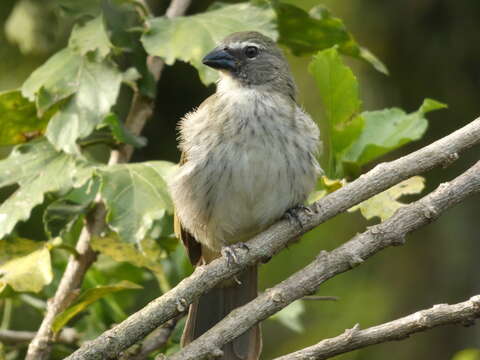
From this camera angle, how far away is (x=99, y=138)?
3469mm

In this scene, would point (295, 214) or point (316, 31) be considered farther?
point (316, 31)

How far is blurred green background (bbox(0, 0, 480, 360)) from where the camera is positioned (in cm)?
470

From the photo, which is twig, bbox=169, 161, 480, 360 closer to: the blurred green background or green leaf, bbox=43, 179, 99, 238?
green leaf, bbox=43, 179, 99, 238

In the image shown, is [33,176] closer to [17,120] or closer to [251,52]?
[17,120]

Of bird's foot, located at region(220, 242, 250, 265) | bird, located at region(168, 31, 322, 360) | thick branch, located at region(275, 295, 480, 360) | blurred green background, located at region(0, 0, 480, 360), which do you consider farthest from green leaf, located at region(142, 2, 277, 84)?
thick branch, located at region(275, 295, 480, 360)

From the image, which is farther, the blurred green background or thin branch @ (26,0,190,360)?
the blurred green background

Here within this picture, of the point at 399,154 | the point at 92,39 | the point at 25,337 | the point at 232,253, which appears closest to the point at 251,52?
the point at 92,39

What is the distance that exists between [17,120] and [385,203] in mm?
1468

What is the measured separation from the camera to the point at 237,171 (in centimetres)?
341

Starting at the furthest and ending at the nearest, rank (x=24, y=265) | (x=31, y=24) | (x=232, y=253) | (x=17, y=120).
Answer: (x=17, y=120) → (x=24, y=265) → (x=232, y=253) → (x=31, y=24)

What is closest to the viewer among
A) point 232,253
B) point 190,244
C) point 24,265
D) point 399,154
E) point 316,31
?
point 232,253

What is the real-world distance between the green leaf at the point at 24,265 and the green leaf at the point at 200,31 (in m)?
0.84

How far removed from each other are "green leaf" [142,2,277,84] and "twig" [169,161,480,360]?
38.0 inches

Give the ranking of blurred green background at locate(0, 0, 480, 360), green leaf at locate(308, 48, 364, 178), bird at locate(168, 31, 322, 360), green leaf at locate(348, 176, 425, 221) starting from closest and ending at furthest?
green leaf at locate(348, 176, 425, 221) < green leaf at locate(308, 48, 364, 178) < bird at locate(168, 31, 322, 360) < blurred green background at locate(0, 0, 480, 360)
